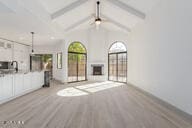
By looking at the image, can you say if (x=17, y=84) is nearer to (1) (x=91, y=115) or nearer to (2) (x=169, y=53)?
(1) (x=91, y=115)

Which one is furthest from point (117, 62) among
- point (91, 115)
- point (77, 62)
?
point (91, 115)

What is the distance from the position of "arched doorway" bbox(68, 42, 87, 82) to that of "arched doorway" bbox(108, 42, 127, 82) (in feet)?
6.06

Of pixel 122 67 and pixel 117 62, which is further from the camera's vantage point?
pixel 117 62

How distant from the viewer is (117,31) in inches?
400

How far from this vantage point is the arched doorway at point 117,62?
9797mm

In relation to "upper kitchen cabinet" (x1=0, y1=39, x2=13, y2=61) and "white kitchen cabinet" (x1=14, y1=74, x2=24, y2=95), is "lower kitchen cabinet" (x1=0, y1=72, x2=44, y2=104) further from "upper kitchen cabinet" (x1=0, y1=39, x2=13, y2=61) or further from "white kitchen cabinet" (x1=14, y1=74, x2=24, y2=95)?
"upper kitchen cabinet" (x1=0, y1=39, x2=13, y2=61)

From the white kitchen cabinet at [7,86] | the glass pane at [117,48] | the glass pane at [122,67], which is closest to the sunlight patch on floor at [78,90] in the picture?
the white kitchen cabinet at [7,86]

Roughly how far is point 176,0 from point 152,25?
172 cm

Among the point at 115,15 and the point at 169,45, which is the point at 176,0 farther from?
the point at 115,15

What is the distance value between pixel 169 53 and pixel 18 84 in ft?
16.9

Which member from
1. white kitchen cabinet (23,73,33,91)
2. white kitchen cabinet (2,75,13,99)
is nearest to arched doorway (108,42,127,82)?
white kitchen cabinet (23,73,33,91)

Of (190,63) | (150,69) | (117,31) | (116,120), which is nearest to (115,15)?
(117,31)

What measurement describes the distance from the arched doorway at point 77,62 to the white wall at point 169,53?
484cm

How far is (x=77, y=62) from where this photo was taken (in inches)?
406
